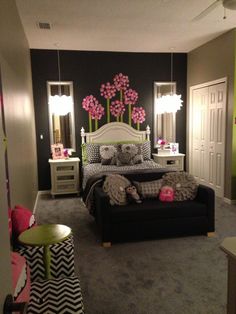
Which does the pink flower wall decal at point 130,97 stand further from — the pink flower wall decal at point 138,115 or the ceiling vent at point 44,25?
the ceiling vent at point 44,25

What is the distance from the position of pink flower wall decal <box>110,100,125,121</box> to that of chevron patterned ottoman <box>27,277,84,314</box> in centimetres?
450

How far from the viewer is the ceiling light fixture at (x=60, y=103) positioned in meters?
5.55

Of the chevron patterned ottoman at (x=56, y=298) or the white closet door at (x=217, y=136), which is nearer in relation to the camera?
the chevron patterned ottoman at (x=56, y=298)

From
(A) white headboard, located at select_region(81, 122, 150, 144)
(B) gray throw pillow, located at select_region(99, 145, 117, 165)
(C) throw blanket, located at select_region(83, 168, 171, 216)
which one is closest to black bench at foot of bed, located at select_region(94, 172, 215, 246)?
(C) throw blanket, located at select_region(83, 168, 171, 216)

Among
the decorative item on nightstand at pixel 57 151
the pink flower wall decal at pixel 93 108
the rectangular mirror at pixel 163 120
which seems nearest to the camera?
the decorative item on nightstand at pixel 57 151

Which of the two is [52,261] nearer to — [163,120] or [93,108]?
[93,108]

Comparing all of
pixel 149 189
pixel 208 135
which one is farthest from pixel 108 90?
pixel 149 189

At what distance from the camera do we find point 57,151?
565 cm

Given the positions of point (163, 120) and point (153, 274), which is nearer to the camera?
point (153, 274)

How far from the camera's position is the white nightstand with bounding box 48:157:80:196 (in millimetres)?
5473

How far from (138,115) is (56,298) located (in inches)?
190

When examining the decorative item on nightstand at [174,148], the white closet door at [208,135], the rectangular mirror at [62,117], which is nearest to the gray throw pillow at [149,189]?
the white closet door at [208,135]

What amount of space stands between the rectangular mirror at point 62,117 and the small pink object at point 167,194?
2.80 m

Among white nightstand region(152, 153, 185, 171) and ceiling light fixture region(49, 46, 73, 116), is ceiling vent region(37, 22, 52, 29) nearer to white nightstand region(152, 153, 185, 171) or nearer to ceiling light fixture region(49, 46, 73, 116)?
ceiling light fixture region(49, 46, 73, 116)
